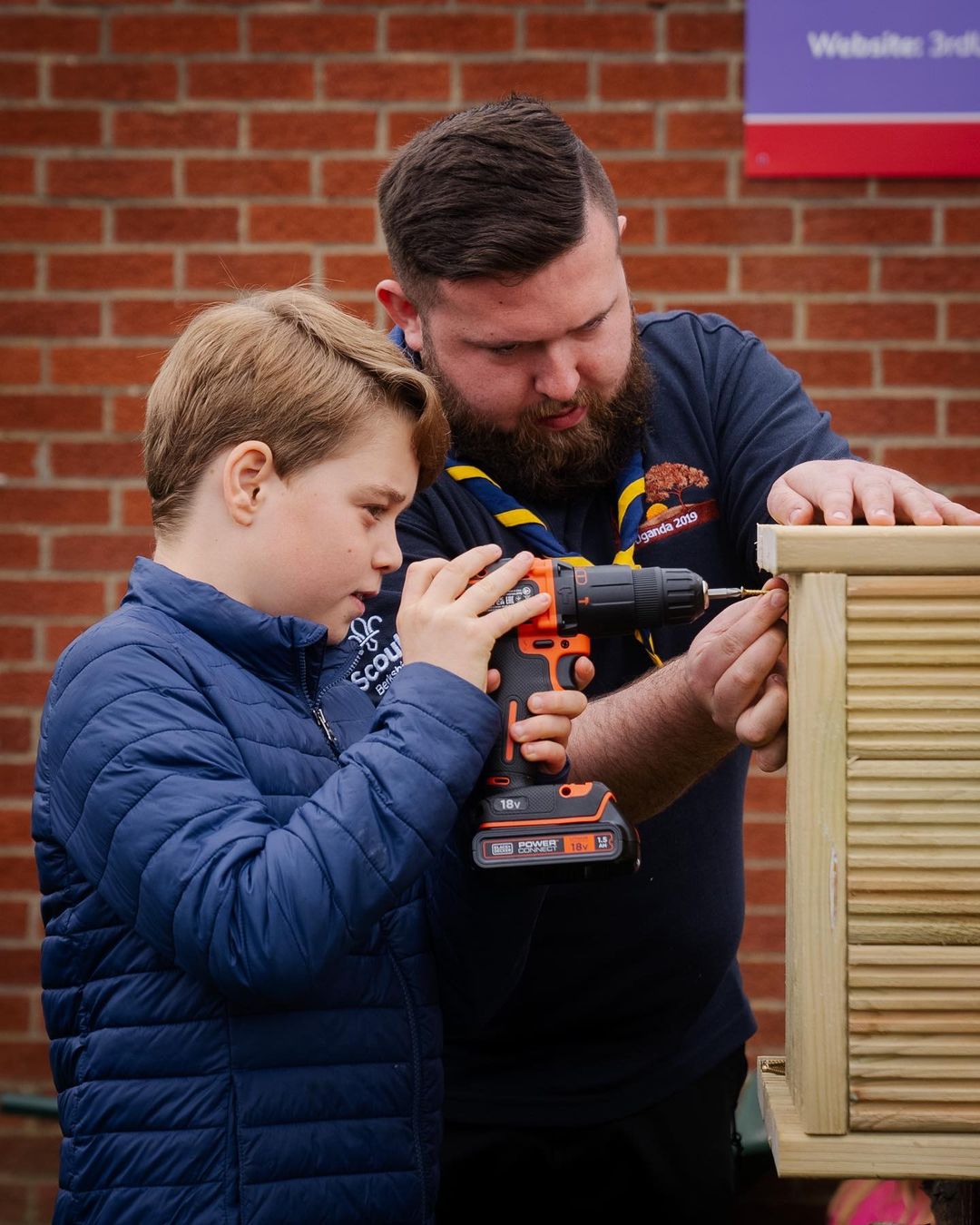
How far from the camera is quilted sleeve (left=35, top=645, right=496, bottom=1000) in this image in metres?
1.33

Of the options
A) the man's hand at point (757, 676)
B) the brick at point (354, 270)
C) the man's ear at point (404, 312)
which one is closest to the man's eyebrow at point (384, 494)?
the man's hand at point (757, 676)

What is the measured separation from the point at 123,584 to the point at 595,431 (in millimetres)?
1806

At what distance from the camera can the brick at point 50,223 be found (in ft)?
11.4

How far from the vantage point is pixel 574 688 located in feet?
5.34

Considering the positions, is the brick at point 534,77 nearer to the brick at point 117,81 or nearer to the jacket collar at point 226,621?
the brick at point 117,81

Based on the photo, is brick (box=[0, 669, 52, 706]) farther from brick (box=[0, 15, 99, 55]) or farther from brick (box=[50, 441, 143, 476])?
brick (box=[0, 15, 99, 55])

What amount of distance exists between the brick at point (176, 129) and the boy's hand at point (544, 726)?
7.84 ft

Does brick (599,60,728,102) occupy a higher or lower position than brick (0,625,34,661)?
higher

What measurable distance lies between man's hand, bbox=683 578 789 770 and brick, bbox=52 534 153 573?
2231 millimetres

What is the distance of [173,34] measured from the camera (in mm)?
3418

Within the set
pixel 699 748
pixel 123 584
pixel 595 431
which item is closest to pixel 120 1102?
pixel 699 748

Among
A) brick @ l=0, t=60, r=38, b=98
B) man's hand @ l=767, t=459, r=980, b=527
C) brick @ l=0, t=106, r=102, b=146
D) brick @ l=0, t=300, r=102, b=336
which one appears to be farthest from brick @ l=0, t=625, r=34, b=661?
man's hand @ l=767, t=459, r=980, b=527

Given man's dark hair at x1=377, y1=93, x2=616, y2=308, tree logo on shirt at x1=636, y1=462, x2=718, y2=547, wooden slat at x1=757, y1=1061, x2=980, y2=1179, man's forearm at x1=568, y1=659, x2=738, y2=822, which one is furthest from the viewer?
tree logo on shirt at x1=636, y1=462, x2=718, y2=547

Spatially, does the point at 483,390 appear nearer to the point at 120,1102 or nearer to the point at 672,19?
the point at 120,1102
